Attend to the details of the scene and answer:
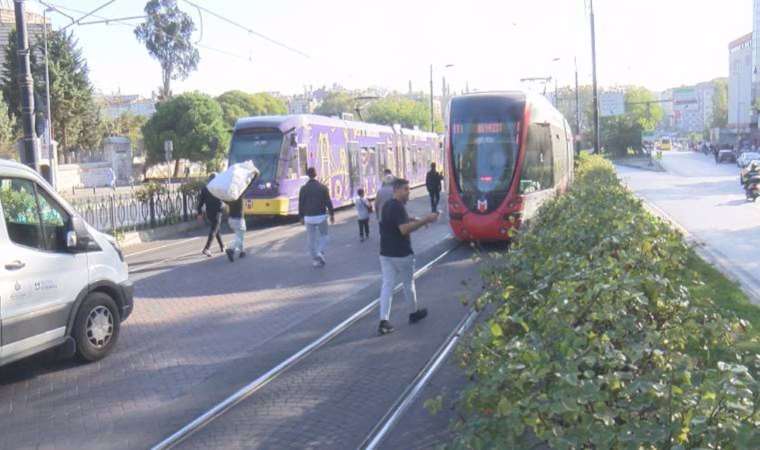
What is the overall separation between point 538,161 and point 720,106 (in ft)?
462

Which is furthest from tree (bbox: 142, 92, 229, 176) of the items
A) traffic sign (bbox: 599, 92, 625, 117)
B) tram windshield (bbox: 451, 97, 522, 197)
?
tram windshield (bbox: 451, 97, 522, 197)

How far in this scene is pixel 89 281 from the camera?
8.05 m

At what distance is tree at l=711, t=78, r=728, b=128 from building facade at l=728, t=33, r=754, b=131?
36.6ft

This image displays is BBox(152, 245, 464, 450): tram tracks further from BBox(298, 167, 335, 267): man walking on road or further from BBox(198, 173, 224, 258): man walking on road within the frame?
BBox(198, 173, 224, 258): man walking on road

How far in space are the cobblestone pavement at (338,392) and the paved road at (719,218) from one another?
144 inches

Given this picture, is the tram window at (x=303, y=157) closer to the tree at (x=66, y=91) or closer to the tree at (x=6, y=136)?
the tree at (x=6, y=136)

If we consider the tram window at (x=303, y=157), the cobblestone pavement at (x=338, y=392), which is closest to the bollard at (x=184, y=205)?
the tram window at (x=303, y=157)

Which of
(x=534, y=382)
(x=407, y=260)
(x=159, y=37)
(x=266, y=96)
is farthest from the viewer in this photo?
(x=266, y=96)

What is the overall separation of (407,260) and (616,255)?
12.1 ft

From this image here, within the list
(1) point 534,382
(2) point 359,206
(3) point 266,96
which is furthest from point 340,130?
(3) point 266,96

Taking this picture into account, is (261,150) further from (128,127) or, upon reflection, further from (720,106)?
(720,106)

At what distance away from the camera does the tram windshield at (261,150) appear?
23266 millimetres

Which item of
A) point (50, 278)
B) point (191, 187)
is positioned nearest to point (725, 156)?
point (191, 187)

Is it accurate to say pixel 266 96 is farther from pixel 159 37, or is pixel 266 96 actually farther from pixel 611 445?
pixel 611 445
